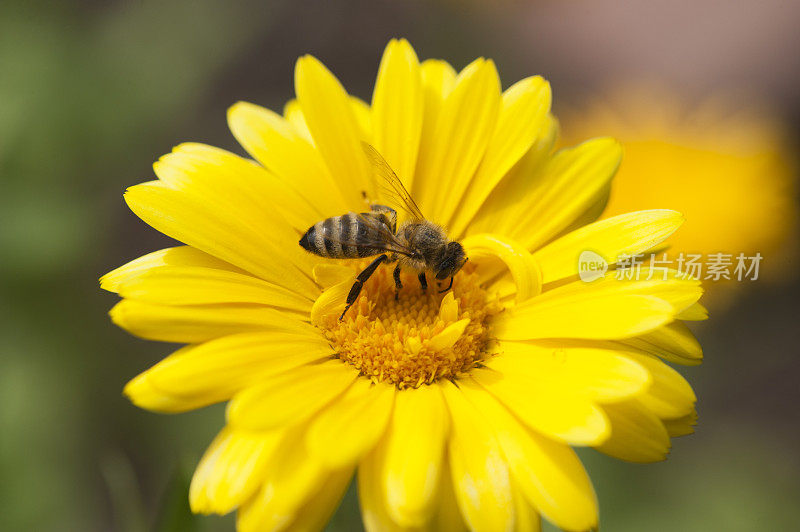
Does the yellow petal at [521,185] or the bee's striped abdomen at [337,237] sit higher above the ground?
the yellow petal at [521,185]

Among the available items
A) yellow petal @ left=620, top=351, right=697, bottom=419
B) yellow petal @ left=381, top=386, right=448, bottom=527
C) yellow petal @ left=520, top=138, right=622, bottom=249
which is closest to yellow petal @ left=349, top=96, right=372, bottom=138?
yellow petal @ left=520, top=138, right=622, bottom=249

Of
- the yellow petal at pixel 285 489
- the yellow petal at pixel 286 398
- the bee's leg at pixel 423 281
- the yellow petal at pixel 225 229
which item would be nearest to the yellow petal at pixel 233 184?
the yellow petal at pixel 225 229

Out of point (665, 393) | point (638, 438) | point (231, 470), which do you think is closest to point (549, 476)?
point (638, 438)

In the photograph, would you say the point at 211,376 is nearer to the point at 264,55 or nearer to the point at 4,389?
the point at 4,389

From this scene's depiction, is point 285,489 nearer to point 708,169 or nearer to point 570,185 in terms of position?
point 570,185

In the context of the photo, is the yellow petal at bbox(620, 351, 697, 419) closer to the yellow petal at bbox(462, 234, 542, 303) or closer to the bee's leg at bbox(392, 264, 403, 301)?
the yellow petal at bbox(462, 234, 542, 303)

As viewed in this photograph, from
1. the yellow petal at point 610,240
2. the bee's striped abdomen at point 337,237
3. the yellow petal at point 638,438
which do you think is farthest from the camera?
the bee's striped abdomen at point 337,237

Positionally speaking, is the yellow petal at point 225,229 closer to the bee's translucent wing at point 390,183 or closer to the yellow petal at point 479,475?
the bee's translucent wing at point 390,183
